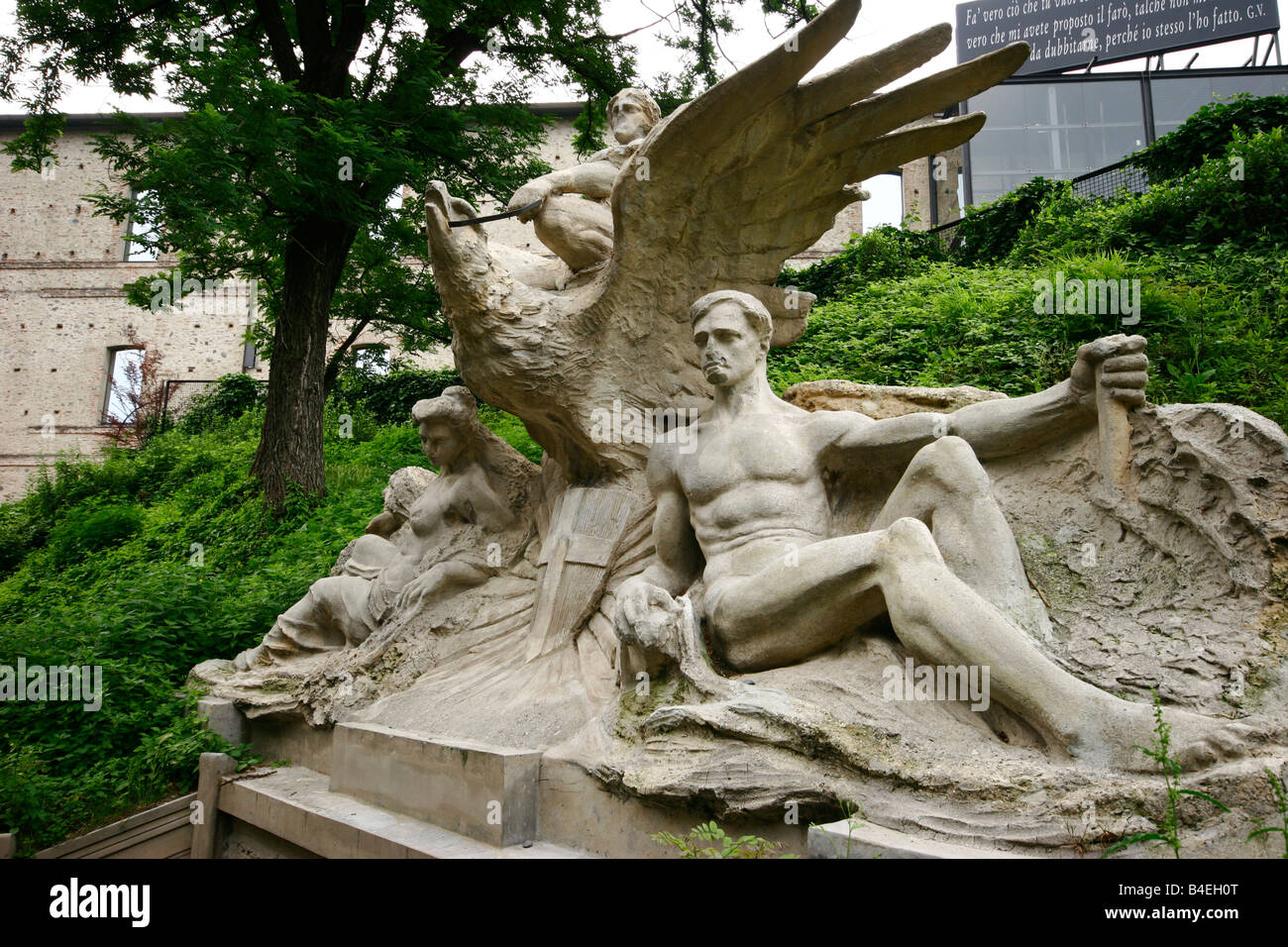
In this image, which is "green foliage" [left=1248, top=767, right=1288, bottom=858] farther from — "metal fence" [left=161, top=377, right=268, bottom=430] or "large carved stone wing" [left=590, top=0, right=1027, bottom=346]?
"metal fence" [left=161, top=377, right=268, bottom=430]

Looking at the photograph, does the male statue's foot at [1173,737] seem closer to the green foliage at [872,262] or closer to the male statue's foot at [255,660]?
the male statue's foot at [255,660]

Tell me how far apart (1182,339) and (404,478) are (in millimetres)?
5630

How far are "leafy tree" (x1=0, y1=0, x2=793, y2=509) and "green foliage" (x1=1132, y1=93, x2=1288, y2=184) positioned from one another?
5.69 m

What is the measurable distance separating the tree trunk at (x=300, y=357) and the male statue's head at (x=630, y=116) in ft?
16.2

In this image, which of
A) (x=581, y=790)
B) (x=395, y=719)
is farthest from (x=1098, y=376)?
(x=395, y=719)

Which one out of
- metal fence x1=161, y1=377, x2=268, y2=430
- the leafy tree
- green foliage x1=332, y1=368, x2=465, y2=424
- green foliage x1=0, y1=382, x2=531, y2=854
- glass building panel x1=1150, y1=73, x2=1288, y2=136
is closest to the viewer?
green foliage x1=0, y1=382, x2=531, y2=854

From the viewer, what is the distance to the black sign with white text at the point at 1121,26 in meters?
17.6

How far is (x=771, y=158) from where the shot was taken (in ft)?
13.2

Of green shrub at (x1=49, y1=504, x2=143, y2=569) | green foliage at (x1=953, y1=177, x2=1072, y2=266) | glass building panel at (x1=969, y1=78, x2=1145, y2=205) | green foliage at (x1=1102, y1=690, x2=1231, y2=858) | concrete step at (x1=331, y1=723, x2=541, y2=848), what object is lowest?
concrete step at (x1=331, y1=723, x2=541, y2=848)

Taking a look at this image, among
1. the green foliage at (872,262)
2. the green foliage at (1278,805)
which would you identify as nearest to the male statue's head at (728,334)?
the green foliage at (1278,805)

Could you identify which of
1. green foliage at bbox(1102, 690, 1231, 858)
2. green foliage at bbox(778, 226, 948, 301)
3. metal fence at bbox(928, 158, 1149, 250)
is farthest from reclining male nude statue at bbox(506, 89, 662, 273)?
metal fence at bbox(928, 158, 1149, 250)

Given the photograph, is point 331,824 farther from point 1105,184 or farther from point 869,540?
Answer: point 1105,184

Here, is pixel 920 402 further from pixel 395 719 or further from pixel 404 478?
pixel 404 478

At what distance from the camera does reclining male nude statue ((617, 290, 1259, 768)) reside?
2.44 m
